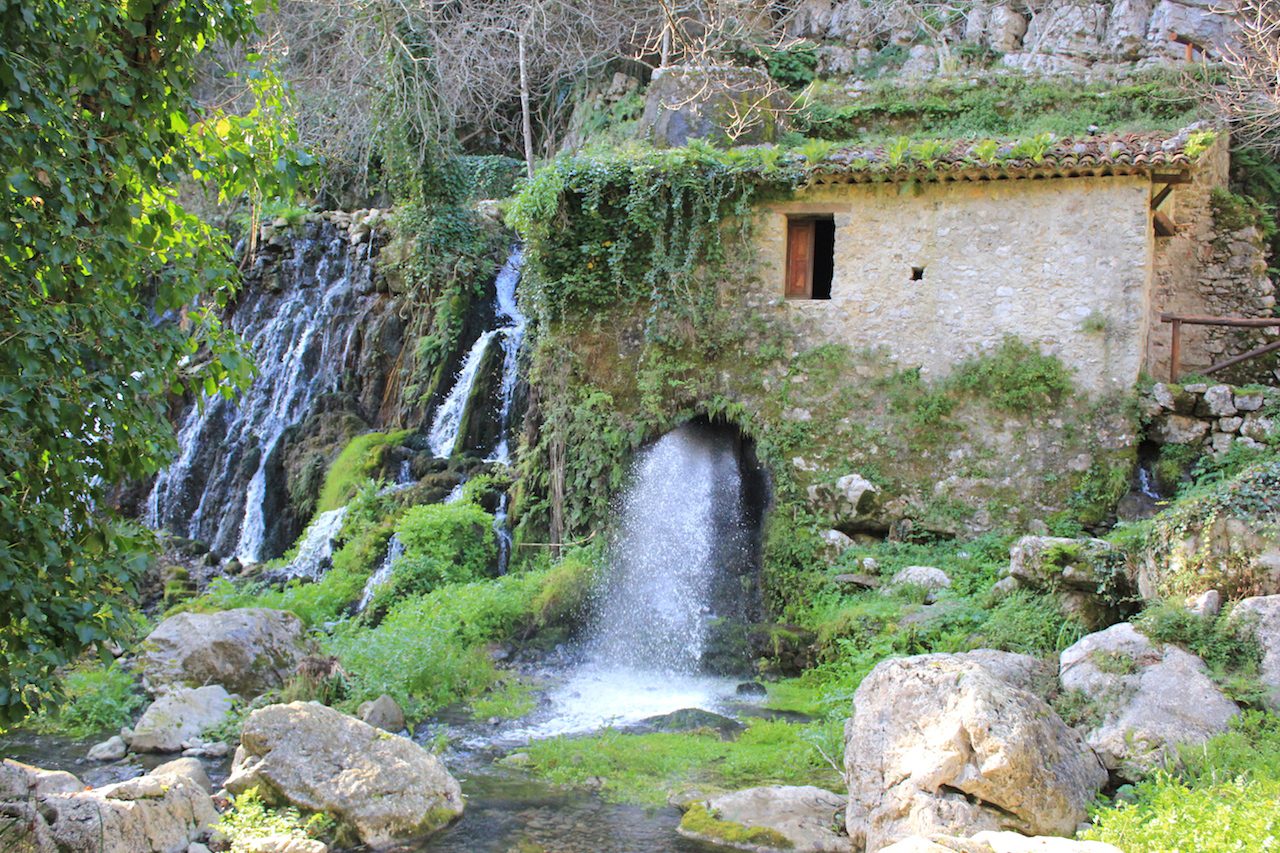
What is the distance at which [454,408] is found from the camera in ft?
56.4

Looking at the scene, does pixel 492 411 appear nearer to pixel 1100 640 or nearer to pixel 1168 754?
pixel 1100 640

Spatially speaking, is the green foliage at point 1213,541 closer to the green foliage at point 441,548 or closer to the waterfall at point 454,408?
the green foliage at point 441,548

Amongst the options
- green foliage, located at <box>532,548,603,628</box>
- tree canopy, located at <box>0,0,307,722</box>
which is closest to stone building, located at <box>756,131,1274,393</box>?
green foliage, located at <box>532,548,603,628</box>

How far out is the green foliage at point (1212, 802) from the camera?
5.18m

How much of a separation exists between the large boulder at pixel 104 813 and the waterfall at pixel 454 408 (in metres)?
9.93

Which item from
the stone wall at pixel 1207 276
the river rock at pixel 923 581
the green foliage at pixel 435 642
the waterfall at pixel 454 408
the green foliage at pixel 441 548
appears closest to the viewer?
the green foliage at pixel 435 642

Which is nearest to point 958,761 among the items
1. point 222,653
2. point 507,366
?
point 222,653

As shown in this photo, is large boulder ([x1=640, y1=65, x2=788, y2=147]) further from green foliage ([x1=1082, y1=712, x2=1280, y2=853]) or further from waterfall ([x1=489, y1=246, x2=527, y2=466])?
green foliage ([x1=1082, y1=712, x2=1280, y2=853])

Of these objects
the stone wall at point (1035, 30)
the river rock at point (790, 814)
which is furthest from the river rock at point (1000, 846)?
the stone wall at point (1035, 30)

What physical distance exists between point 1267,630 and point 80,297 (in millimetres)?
7887

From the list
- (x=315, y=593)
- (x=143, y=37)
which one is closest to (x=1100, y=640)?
(x=143, y=37)

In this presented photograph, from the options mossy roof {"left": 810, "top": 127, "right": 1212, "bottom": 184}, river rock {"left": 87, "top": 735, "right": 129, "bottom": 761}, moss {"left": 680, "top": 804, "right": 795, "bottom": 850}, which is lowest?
river rock {"left": 87, "top": 735, "right": 129, "bottom": 761}

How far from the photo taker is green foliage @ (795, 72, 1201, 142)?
1789 cm

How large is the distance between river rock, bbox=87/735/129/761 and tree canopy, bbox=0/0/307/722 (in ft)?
15.8
